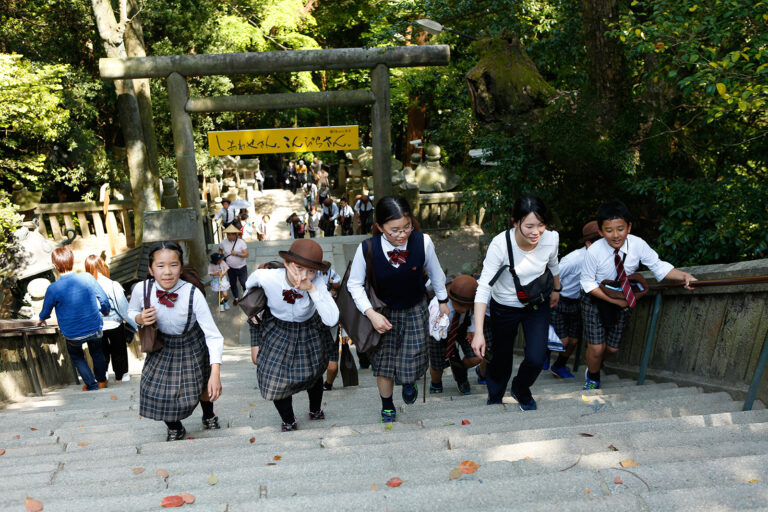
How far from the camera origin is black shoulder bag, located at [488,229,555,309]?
3773mm

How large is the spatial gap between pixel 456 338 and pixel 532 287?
1.18 m

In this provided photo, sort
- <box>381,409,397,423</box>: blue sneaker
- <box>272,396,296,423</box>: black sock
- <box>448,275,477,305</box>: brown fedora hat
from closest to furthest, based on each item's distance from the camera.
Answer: <box>272,396,296,423</box>: black sock < <box>381,409,397,423</box>: blue sneaker < <box>448,275,477,305</box>: brown fedora hat

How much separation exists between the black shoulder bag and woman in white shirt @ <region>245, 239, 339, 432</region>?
1113 millimetres

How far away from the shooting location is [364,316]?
380cm

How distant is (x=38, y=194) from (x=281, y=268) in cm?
1282

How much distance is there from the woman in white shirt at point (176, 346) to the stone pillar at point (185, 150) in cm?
704

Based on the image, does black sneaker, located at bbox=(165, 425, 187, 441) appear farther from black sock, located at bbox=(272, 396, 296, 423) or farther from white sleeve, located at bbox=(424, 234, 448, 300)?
white sleeve, located at bbox=(424, 234, 448, 300)

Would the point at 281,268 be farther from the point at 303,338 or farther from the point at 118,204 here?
the point at 118,204

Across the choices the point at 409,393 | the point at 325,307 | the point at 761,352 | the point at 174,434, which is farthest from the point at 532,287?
the point at 174,434

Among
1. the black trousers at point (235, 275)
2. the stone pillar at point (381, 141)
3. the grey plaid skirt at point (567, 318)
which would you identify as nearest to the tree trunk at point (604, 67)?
the grey plaid skirt at point (567, 318)

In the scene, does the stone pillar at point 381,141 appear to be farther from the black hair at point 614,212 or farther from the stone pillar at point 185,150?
the black hair at point 614,212

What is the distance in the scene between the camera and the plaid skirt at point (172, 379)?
149 inches

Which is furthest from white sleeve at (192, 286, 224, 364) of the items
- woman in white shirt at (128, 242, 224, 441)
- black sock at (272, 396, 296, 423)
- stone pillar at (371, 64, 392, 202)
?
stone pillar at (371, 64, 392, 202)

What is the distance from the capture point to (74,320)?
18.7 ft
